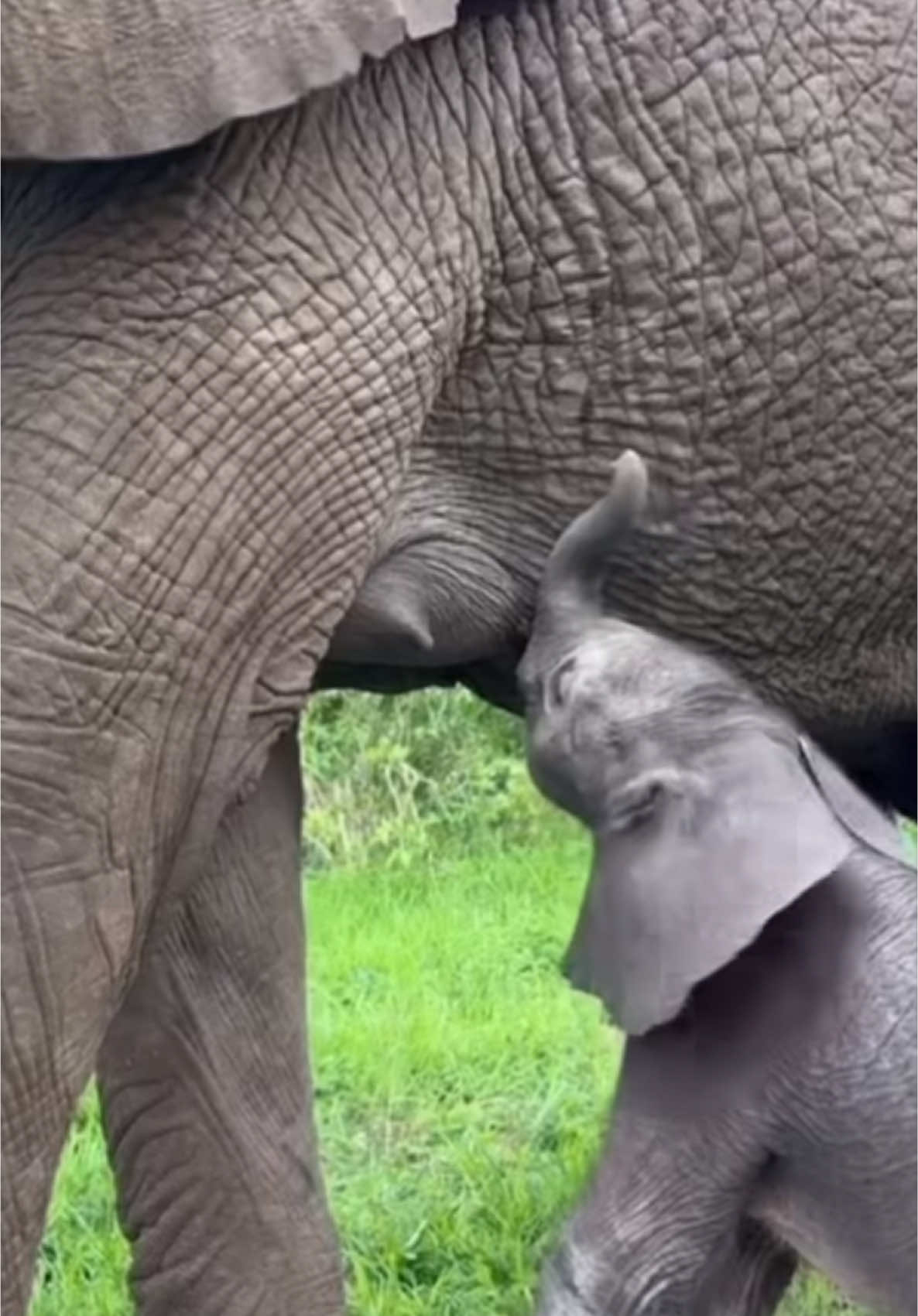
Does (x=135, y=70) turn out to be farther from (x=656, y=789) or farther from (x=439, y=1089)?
(x=439, y=1089)

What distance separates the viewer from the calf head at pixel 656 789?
8.06 feet

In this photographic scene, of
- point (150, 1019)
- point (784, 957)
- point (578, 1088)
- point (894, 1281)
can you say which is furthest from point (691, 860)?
point (578, 1088)

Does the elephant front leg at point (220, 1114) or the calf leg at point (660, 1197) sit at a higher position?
the calf leg at point (660, 1197)

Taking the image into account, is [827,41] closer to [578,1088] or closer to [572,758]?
[572,758]

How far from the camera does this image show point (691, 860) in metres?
2.47

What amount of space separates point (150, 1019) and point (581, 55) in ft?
2.83

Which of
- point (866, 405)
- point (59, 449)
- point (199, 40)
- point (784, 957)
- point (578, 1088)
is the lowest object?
point (578, 1088)

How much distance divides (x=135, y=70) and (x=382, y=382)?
0.26 metres

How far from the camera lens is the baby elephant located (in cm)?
245

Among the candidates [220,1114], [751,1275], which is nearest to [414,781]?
[220,1114]

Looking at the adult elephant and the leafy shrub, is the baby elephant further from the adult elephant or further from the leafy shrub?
the leafy shrub

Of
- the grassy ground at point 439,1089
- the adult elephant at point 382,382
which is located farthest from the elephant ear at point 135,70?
the grassy ground at point 439,1089

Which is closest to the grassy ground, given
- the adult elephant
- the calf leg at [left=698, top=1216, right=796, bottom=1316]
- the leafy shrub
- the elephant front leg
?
the leafy shrub

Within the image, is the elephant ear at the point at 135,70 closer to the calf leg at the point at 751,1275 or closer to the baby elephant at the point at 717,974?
the baby elephant at the point at 717,974
